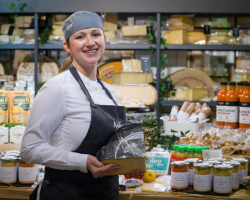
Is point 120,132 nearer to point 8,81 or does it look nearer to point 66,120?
point 66,120

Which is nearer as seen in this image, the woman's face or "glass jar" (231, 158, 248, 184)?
the woman's face

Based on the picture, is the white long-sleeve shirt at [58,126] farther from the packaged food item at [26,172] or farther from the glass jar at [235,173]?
the glass jar at [235,173]

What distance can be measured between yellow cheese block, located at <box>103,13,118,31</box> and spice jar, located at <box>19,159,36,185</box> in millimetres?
2778

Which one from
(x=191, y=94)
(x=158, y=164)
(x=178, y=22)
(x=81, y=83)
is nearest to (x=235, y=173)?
(x=158, y=164)

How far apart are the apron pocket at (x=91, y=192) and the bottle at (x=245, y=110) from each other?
4.13ft

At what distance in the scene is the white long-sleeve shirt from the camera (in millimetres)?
1131

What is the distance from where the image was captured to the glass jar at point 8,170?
5.07ft

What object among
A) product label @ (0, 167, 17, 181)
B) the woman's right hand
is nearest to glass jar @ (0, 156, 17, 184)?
product label @ (0, 167, 17, 181)

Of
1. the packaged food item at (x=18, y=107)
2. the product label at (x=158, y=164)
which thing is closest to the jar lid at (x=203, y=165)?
the product label at (x=158, y=164)

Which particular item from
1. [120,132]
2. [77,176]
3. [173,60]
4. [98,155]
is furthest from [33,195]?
[173,60]

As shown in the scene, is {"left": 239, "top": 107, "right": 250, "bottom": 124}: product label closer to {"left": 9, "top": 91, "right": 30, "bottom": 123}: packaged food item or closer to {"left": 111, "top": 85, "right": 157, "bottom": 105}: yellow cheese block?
{"left": 111, "top": 85, "right": 157, "bottom": 105}: yellow cheese block

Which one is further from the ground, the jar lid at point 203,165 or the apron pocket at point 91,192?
the jar lid at point 203,165

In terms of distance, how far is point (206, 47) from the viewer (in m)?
3.87

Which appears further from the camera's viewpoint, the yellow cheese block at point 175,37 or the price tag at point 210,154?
the yellow cheese block at point 175,37
